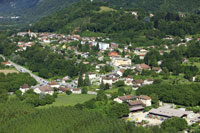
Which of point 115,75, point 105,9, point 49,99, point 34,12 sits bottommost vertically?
point 49,99

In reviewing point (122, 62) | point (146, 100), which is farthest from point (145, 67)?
point (146, 100)

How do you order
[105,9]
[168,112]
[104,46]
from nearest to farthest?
[168,112] < [104,46] < [105,9]

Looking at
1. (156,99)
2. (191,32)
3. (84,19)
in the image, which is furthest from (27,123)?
(84,19)

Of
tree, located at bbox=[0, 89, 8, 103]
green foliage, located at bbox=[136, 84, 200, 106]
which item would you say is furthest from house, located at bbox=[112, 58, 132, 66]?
tree, located at bbox=[0, 89, 8, 103]

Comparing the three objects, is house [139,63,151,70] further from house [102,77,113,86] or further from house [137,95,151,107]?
house [137,95,151,107]

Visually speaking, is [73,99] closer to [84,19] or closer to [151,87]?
[151,87]

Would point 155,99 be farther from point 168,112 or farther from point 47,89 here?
point 47,89
